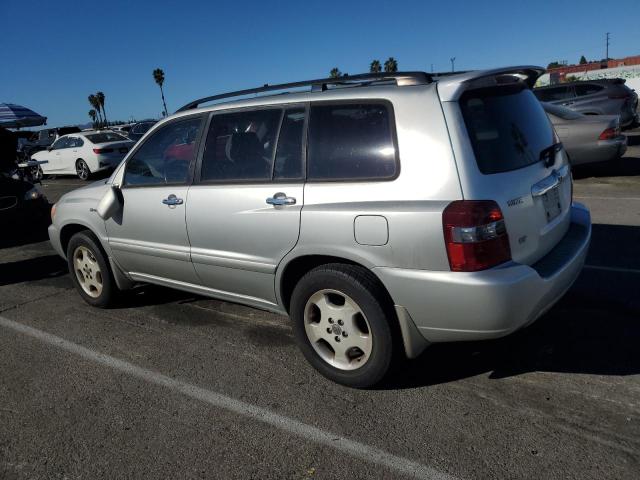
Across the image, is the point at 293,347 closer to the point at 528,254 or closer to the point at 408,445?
the point at 408,445

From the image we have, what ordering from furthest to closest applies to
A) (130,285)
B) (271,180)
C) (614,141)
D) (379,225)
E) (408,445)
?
(614,141) → (130,285) → (271,180) → (379,225) → (408,445)

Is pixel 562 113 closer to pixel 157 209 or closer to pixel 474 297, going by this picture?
pixel 157 209

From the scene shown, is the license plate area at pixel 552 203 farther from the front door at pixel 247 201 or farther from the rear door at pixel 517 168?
the front door at pixel 247 201

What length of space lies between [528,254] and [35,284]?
5.40 m

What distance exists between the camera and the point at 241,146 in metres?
3.75

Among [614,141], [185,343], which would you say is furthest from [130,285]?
[614,141]

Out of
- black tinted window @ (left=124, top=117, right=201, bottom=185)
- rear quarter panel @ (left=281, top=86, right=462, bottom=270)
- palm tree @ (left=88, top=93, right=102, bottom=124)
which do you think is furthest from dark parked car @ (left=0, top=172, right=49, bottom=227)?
palm tree @ (left=88, top=93, right=102, bottom=124)

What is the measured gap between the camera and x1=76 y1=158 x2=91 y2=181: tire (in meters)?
17.1

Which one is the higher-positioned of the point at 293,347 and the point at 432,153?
the point at 432,153

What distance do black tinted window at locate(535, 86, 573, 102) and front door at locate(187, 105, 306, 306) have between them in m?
12.9

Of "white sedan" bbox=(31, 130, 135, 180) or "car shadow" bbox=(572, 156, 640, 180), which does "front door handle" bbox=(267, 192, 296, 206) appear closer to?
"car shadow" bbox=(572, 156, 640, 180)

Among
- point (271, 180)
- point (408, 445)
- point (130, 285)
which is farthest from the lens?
point (130, 285)

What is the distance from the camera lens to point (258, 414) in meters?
3.07

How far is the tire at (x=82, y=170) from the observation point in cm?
1714
